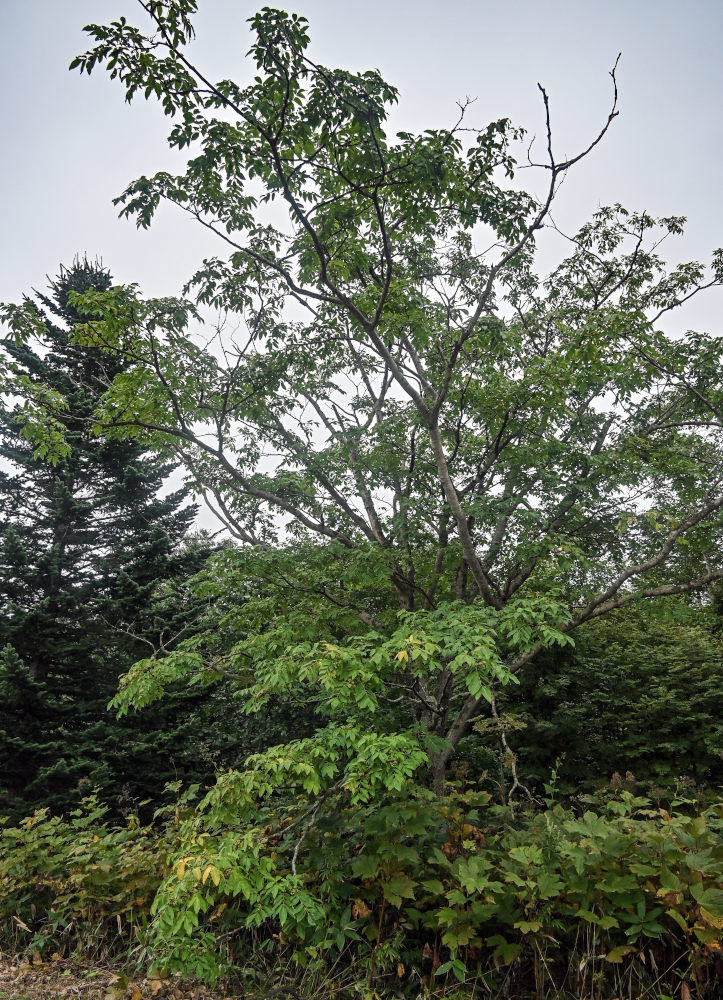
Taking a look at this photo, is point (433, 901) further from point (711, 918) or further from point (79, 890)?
point (79, 890)

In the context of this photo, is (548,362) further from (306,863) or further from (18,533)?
(18,533)

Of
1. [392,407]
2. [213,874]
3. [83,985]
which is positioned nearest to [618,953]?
[213,874]

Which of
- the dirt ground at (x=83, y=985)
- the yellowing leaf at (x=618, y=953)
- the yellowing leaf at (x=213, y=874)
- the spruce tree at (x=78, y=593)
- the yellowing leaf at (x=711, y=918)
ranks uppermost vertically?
the spruce tree at (x=78, y=593)

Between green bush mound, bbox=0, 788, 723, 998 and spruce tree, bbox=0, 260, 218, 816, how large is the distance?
10.7 ft

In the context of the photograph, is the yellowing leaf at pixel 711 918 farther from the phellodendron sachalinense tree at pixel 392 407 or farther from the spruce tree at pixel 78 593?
the spruce tree at pixel 78 593

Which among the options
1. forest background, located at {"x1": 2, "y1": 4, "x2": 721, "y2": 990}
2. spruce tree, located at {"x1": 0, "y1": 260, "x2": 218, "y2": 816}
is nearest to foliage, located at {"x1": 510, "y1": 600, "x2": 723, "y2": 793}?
forest background, located at {"x1": 2, "y1": 4, "x2": 721, "y2": 990}

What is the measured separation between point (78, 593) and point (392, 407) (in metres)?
5.36

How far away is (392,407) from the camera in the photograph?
6.71 m

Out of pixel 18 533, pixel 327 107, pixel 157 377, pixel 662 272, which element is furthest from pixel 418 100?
pixel 18 533

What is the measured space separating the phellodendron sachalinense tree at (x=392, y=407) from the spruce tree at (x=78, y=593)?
2.23 m

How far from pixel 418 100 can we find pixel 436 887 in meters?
5.43

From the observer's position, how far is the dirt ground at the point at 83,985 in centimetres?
294

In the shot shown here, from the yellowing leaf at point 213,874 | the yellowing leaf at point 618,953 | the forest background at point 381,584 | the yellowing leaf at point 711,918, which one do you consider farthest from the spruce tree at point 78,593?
the yellowing leaf at point 711,918

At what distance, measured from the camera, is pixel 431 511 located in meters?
4.91
